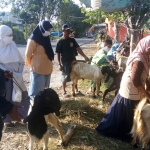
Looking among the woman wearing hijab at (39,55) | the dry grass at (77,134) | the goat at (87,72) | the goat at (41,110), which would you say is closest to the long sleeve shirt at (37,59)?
the woman wearing hijab at (39,55)

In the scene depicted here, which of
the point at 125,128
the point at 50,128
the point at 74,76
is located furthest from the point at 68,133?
the point at 74,76

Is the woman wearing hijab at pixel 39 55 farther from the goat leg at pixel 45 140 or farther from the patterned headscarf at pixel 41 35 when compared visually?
the goat leg at pixel 45 140

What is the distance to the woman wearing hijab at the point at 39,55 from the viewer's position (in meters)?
4.68

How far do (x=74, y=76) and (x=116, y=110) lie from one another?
285 cm

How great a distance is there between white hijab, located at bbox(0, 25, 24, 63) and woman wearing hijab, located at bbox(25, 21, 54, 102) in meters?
0.23

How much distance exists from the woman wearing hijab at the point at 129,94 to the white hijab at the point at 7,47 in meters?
1.92

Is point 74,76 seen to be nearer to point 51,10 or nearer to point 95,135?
point 95,135

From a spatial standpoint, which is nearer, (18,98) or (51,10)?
(18,98)

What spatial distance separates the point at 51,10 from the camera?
46.1 meters

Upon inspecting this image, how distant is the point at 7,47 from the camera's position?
15.4 ft

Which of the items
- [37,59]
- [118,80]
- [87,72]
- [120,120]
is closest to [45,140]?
[120,120]

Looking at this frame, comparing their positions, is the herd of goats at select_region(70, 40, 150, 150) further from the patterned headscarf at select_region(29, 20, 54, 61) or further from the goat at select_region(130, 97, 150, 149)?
the patterned headscarf at select_region(29, 20, 54, 61)

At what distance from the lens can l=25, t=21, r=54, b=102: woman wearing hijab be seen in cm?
468

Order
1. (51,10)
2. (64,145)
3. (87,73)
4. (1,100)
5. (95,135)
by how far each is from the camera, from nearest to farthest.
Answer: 1. (1,100)
2. (64,145)
3. (95,135)
4. (87,73)
5. (51,10)
